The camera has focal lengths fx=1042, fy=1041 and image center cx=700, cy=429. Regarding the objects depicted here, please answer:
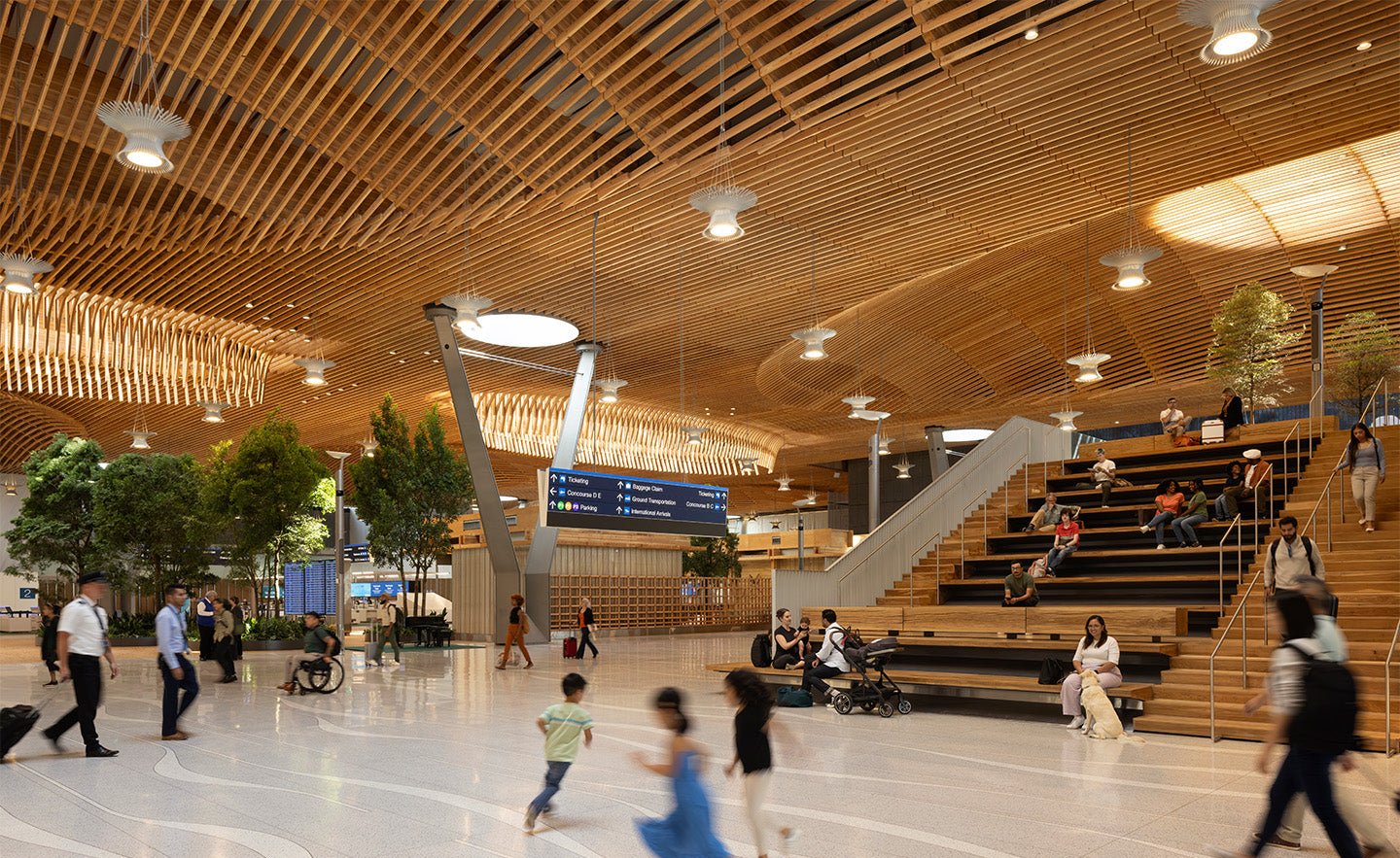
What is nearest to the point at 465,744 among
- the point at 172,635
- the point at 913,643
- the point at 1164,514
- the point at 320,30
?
the point at 172,635

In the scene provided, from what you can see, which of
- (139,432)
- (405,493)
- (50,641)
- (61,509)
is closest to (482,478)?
(405,493)

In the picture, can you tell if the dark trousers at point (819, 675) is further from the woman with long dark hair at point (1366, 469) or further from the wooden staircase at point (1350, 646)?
the woman with long dark hair at point (1366, 469)

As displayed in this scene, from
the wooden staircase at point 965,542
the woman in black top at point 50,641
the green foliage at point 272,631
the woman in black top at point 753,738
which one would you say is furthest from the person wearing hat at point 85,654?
the green foliage at point 272,631

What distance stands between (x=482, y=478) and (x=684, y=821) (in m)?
16.9

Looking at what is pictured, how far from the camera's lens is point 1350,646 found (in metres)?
9.06

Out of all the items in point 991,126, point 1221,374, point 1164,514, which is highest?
point 991,126

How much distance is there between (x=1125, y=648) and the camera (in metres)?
10.1

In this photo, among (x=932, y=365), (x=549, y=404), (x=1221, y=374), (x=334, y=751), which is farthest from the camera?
(x=549, y=404)

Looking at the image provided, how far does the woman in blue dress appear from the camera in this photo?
3852 mm

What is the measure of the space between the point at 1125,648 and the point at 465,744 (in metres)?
6.24

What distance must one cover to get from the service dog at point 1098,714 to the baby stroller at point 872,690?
2.01 m

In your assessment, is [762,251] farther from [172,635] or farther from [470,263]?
[172,635]

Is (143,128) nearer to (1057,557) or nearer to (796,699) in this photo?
(796,699)

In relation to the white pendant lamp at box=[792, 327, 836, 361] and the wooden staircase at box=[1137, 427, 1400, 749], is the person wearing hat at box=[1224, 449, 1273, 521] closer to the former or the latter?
the wooden staircase at box=[1137, 427, 1400, 749]
